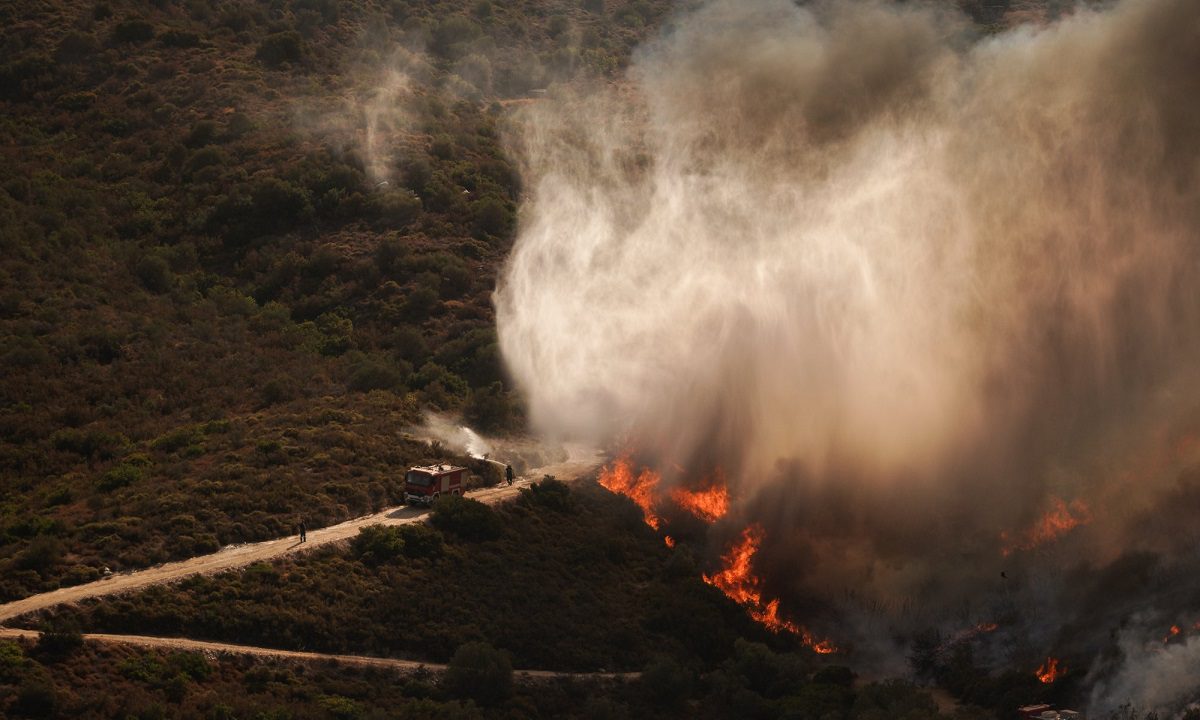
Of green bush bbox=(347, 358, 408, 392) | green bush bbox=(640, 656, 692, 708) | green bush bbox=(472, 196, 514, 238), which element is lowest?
green bush bbox=(640, 656, 692, 708)

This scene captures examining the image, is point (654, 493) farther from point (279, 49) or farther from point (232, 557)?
point (279, 49)

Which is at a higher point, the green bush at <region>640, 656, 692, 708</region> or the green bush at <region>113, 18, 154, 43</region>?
the green bush at <region>113, 18, 154, 43</region>

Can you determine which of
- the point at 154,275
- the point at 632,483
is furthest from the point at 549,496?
the point at 154,275

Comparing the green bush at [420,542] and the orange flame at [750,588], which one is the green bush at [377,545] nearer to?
the green bush at [420,542]

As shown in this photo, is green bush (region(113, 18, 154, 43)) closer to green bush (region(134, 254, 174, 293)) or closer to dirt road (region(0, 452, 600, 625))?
green bush (region(134, 254, 174, 293))

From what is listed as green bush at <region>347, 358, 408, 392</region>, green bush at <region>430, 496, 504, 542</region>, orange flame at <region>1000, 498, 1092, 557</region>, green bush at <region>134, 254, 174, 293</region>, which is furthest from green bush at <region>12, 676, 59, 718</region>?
green bush at <region>134, 254, 174, 293</region>

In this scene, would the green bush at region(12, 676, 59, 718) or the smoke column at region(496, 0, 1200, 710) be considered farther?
the smoke column at region(496, 0, 1200, 710)

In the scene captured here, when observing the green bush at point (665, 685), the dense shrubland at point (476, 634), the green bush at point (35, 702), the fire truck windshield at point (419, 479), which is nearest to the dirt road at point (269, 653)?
the dense shrubland at point (476, 634)
